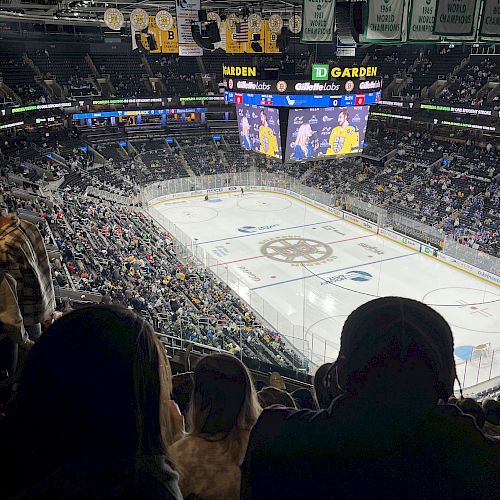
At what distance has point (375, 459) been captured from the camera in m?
1.40

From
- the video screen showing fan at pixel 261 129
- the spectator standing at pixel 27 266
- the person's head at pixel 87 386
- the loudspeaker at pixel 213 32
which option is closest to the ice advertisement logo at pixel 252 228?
the video screen showing fan at pixel 261 129

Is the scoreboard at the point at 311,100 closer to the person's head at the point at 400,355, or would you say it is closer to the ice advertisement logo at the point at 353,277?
the ice advertisement logo at the point at 353,277

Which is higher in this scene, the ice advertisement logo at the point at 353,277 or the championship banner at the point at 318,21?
the championship banner at the point at 318,21

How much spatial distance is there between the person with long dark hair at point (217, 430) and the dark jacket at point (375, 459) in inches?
15.7

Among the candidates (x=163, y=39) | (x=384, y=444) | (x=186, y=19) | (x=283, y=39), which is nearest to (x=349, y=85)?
(x=283, y=39)

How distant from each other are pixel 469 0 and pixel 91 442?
435 inches

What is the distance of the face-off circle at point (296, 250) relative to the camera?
23.5 m

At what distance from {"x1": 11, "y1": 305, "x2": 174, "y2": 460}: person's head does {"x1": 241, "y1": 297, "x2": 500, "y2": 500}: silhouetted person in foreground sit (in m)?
0.34

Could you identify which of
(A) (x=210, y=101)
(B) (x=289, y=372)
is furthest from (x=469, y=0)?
(A) (x=210, y=101)

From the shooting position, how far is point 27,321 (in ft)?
11.2

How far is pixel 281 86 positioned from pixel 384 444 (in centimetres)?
2255

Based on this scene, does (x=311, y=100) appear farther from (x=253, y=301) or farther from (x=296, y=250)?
(x=253, y=301)

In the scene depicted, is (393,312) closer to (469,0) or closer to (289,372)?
(289,372)

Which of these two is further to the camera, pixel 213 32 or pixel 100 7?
pixel 100 7
